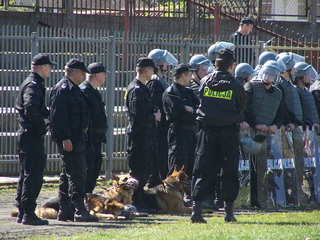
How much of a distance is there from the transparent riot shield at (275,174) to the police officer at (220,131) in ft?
7.90

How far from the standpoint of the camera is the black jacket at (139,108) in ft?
37.9

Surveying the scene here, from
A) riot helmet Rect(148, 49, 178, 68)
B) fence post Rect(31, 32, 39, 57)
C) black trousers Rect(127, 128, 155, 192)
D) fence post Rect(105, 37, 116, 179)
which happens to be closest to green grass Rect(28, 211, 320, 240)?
black trousers Rect(127, 128, 155, 192)

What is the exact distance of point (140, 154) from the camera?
11703 millimetres

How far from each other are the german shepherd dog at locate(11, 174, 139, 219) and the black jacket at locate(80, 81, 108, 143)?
663 millimetres

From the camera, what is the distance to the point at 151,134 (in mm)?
11812

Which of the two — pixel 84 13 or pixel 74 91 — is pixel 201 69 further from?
pixel 84 13

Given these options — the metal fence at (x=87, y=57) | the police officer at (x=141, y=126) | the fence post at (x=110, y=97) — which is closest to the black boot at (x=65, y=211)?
the police officer at (x=141, y=126)

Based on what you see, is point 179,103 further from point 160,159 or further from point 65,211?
point 65,211

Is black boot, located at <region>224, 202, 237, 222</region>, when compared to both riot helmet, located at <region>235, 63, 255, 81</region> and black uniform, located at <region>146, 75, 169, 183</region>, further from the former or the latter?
riot helmet, located at <region>235, 63, 255, 81</region>

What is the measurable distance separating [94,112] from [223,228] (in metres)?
2.71

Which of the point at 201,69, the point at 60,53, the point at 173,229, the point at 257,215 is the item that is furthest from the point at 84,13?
the point at 173,229

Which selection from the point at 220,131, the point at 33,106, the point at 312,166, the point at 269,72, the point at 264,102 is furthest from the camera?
the point at 312,166

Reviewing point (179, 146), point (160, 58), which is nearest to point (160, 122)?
point (179, 146)

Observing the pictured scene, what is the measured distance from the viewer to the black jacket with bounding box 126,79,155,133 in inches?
455
